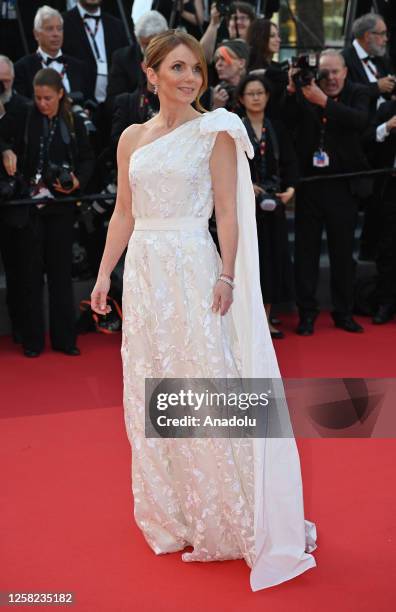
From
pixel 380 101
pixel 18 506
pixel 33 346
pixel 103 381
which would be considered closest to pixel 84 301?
pixel 33 346

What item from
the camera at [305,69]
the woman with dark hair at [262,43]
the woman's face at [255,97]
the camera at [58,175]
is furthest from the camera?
the woman with dark hair at [262,43]

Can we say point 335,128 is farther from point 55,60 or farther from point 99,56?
point 55,60

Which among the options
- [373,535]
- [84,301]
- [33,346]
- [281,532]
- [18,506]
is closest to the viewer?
[281,532]

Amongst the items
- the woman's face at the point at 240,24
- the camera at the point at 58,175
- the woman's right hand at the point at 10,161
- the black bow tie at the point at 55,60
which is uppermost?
the woman's face at the point at 240,24

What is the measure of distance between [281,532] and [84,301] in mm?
3829

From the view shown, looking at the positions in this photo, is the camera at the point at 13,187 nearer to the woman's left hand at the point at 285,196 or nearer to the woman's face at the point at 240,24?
the woman's left hand at the point at 285,196

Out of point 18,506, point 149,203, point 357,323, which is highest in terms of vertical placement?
point 149,203

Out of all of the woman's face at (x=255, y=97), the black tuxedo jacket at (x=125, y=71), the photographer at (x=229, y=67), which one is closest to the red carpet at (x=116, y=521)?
the woman's face at (x=255, y=97)

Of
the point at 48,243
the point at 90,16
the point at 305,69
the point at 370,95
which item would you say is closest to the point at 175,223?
the point at 48,243

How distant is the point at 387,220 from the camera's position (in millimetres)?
7336

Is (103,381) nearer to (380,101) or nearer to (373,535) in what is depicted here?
(373,535)

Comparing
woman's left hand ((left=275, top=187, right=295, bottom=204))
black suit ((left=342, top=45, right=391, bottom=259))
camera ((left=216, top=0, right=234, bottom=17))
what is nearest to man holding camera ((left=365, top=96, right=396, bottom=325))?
black suit ((left=342, top=45, right=391, bottom=259))

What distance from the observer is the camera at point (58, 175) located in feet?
20.7

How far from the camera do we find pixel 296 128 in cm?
700
